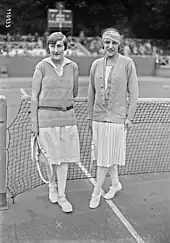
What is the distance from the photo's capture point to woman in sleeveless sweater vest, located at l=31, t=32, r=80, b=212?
4121mm

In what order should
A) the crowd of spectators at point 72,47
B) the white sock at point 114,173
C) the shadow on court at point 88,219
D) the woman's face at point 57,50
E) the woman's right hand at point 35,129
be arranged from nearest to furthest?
1. the shadow on court at point 88,219
2. the woman's face at point 57,50
3. the woman's right hand at point 35,129
4. the white sock at point 114,173
5. the crowd of spectators at point 72,47

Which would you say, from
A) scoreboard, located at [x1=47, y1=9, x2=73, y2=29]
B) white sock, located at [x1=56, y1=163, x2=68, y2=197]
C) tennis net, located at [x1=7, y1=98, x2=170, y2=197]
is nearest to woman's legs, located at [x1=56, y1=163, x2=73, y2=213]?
white sock, located at [x1=56, y1=163, x2=68, y2=197]

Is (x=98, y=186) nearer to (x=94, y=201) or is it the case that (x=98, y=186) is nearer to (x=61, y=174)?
(x=94, y=201)

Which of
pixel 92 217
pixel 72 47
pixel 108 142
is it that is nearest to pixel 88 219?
pixel 92 217

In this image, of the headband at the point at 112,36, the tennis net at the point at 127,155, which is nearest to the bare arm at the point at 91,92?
the headband at the point at 112,36

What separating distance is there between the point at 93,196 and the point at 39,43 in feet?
69.0

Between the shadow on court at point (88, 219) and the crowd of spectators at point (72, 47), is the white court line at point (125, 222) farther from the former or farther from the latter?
the crowd of spectators at point (72, 47)

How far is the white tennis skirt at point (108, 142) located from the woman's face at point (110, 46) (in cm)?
78

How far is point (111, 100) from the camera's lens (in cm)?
427

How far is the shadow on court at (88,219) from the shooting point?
3.81m

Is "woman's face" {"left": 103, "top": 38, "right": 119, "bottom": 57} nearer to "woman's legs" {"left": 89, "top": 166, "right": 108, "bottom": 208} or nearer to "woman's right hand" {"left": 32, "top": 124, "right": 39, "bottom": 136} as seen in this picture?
"woman's right hand" {"left": 32, "top": 124, "right": 39, "bottom": 136}

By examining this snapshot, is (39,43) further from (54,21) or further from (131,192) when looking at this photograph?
(131,192)

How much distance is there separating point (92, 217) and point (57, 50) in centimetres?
185

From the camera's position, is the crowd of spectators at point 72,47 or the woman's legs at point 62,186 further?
the crowd of spectators at point 72,47
